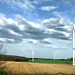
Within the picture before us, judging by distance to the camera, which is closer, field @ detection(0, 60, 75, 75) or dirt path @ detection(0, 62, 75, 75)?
field @ detection(0, 60, 75, 75)

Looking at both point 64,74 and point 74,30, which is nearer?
point 64,74

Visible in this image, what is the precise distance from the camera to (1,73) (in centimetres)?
1078

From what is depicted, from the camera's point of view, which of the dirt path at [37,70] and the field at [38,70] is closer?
the field at [38,70]

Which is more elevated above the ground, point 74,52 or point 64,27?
point 64,27

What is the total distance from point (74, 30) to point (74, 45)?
2.56 meters

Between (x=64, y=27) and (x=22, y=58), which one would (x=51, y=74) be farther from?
(x=22, y=58)

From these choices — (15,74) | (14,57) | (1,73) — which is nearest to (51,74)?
(15,74)

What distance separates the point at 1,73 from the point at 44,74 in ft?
17.7

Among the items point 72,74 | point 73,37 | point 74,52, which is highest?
point 73,37

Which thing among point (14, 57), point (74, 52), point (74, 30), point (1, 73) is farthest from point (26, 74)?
point (14, 57)

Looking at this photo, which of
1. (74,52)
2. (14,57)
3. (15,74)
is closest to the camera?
(15,74)

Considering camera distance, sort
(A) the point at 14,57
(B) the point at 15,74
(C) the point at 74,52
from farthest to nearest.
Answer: (A) the point at 14,57, (C) the point at 74,52, (B) the point at 15,74

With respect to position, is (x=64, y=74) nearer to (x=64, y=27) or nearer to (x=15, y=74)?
(x=15, y=74)

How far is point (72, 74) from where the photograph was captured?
15.8 m
